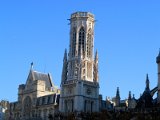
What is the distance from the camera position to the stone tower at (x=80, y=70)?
5186 inches

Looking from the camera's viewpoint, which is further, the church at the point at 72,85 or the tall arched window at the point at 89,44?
the tall arched window at the point at 89,44

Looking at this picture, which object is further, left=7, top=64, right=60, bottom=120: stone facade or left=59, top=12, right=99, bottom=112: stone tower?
left=7, top=64, right=60, bottom=120: stone facade

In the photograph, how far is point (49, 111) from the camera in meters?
143

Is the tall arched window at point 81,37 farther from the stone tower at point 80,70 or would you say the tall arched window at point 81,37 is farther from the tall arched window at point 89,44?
the tall arched window at point 89,44

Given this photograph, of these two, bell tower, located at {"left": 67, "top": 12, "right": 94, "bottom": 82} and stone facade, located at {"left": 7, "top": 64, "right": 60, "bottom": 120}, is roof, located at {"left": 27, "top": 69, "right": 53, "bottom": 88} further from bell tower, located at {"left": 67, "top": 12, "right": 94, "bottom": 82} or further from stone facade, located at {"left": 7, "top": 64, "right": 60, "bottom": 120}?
bell tower, located at {"left": 67, "top": 12, "right": 94, "bottom": 82}

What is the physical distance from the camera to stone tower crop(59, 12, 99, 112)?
131712mm

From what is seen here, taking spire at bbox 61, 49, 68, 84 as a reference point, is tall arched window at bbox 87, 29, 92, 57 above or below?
above

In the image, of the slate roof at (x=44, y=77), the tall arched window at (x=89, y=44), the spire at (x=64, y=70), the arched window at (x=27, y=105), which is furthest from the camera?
the slate roof at (x=44, y=77)

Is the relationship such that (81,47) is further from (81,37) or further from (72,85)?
(72,85)

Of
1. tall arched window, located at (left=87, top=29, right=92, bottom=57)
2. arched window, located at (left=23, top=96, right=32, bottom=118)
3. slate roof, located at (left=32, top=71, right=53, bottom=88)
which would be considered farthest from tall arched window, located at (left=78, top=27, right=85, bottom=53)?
arched window, located at (left=23, top=96, right=32, bottom=118)

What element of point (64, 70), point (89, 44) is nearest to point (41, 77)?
point (64, 70)

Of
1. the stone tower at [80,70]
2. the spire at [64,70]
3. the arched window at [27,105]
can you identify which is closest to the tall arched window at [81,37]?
the stone tower at [80,70]

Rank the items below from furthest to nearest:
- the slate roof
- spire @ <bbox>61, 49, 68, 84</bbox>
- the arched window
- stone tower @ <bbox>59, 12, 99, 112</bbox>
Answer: the slate roof < the arched window < spire @ <bbox>61, 49, 68, 84</bbox> < stone tower @ <bbox>59, 12, 99, 112</bbox>

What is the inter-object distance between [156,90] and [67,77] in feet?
117
